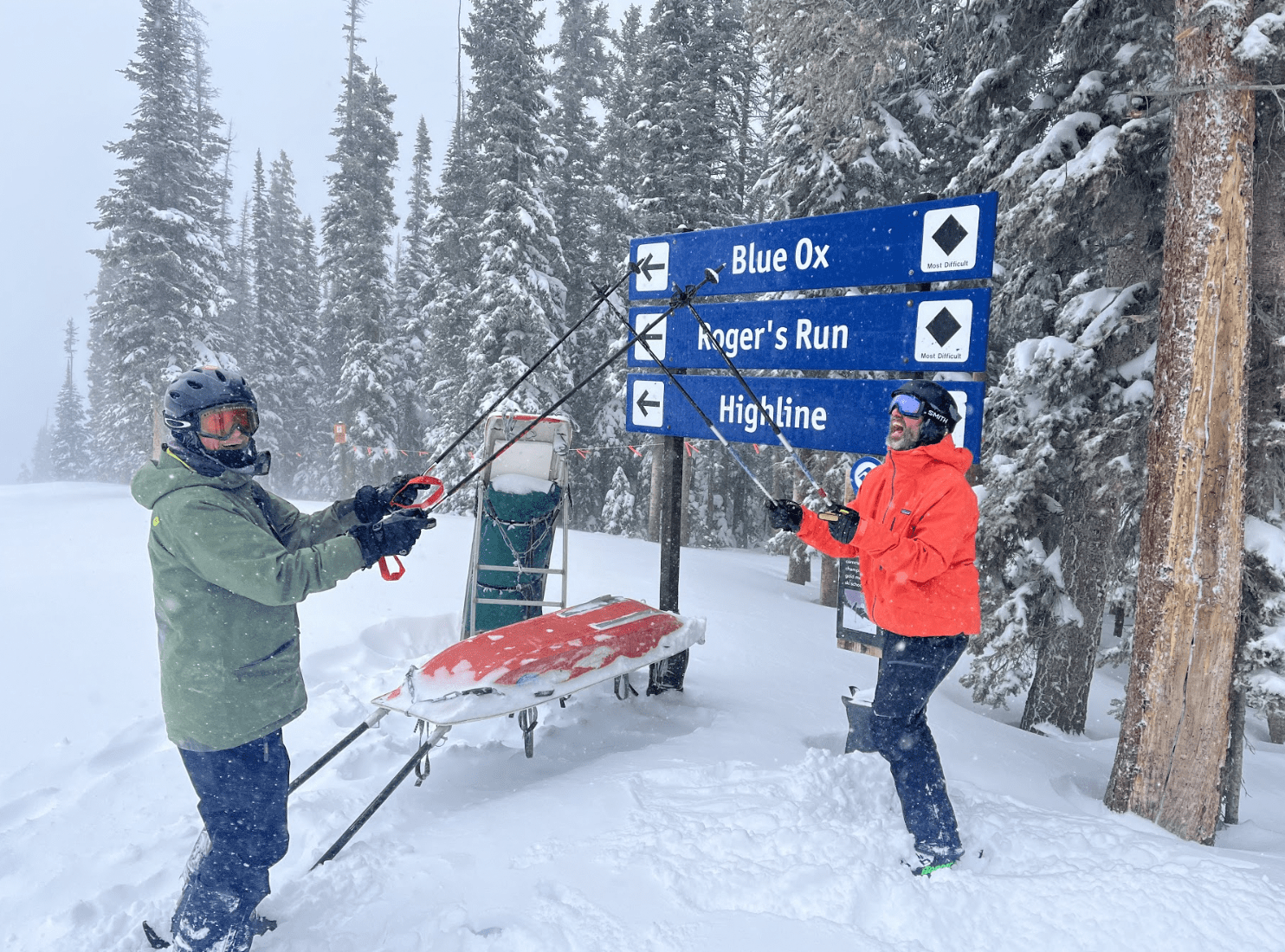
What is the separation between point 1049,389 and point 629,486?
1805 cm

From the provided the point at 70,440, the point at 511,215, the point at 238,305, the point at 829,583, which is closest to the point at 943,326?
the point at 829,583

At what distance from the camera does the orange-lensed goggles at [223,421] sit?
9.35ft

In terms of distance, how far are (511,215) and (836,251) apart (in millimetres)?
16526

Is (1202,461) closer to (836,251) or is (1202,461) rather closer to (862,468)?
(862,468)

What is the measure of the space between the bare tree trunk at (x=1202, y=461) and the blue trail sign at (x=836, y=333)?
1.17m

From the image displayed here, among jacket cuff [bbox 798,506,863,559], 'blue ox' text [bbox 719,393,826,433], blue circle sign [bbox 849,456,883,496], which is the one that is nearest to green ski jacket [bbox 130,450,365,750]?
jacket cuff [bbox 798,506,863,559]

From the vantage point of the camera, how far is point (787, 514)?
3854 mm

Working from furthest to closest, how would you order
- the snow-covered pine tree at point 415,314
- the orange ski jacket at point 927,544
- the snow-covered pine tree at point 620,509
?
the snow-covered pine tree at point 415,314 < the snow-covered pine tree at point 620,509 < the orange ski jacket at point 927,544

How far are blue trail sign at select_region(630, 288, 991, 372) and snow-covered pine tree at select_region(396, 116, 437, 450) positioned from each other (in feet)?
78.8

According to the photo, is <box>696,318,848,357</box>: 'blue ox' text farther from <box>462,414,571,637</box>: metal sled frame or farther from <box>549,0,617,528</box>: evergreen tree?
<box>549,0,617,528</box>: evergreen tree

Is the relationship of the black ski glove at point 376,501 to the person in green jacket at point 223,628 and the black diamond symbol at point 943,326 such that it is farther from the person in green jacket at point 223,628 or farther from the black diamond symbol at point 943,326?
the black diamond symbol at point 943,326

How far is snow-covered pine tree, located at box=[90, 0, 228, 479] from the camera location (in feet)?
78.4

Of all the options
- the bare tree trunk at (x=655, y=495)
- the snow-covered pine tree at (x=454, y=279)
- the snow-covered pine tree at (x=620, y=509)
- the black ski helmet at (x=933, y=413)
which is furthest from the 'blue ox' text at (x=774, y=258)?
the snow-covered pine tree at (x=620, y=509)

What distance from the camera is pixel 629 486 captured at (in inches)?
971
